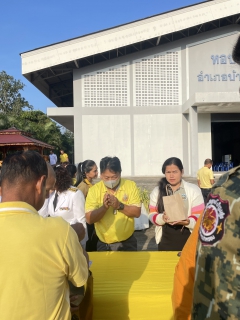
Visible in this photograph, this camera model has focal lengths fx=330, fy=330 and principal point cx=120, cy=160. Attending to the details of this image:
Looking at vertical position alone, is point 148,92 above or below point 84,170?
above

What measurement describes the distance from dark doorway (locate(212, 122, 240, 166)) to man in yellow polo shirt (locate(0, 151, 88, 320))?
25.4 m

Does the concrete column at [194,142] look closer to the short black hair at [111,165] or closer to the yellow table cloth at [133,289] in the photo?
the short black hair at [111,165]

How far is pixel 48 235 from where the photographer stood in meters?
1.36

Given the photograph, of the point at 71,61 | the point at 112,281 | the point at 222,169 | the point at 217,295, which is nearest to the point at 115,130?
the point at 71,61

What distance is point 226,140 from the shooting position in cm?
2744

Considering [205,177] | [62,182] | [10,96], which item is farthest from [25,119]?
[62,182]

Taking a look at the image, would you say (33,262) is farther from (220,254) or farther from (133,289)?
(133,289)

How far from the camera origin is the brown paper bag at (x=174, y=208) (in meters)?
2.92

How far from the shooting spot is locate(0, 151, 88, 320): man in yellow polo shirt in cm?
131

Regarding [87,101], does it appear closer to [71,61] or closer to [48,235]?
[71,61]

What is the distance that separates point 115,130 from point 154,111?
2.29 metres

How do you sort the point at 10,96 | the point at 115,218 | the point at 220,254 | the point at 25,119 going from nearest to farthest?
1. the point at 220,254
2. the point at 115,218
3. the point at 25,119
4. the point at 10,96

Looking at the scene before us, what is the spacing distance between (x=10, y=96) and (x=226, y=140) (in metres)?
30.5

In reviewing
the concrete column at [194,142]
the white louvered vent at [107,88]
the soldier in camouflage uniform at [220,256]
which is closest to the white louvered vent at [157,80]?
the white louvered vent at [107,88]
